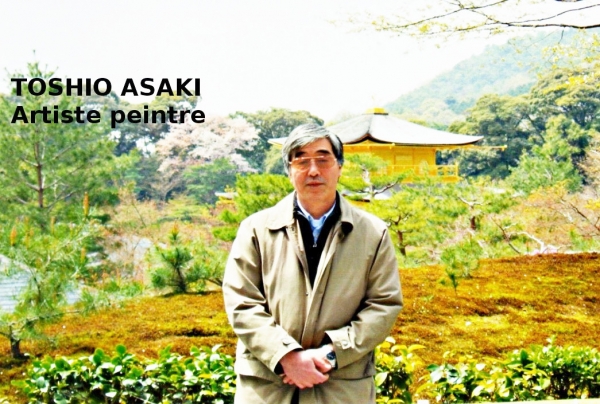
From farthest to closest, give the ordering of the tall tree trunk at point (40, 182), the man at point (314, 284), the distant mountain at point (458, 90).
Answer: the distant mountain at point (458, 90) → the tall tree trunk at point (40, 182) → the man at point (314, 284)

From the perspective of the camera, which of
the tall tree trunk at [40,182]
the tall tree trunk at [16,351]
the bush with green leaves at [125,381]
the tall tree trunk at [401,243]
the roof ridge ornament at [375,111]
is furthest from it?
the tall tree trunk at [40,182]

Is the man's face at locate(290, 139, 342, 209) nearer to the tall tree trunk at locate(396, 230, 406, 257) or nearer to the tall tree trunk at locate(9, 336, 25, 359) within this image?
the tall tree trunk at locate(9, 336, 25, 359)

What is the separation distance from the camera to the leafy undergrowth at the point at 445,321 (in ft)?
10.8

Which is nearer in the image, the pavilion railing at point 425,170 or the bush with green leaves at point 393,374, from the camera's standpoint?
the bush with green leaves at point 393,374

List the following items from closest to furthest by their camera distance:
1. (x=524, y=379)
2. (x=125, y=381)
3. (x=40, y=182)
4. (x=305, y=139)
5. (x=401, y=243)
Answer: (x=305, y=139) < (x=125, y=381) < (x=524, y=379) < (x=401, y=243) < (x=40, y=182)

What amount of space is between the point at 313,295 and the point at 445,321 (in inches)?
85.6

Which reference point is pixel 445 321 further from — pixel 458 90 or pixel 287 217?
pixel 458 90

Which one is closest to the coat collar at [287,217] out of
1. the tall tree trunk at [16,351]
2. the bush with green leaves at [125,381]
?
the bush with green leaves at [125,381]

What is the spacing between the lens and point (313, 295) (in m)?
1.35

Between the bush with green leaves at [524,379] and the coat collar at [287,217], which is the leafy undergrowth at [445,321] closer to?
the bush with green leaves at [524,379]

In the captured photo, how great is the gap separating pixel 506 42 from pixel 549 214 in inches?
45.4

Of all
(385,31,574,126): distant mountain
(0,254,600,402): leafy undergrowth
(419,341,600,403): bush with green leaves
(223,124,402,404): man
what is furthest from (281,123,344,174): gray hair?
(385,31,574,126): distant mountain

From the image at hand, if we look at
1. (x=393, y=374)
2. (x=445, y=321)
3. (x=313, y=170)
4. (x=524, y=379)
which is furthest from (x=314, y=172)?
(x=445, y=321)

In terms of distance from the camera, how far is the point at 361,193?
4.16 m
